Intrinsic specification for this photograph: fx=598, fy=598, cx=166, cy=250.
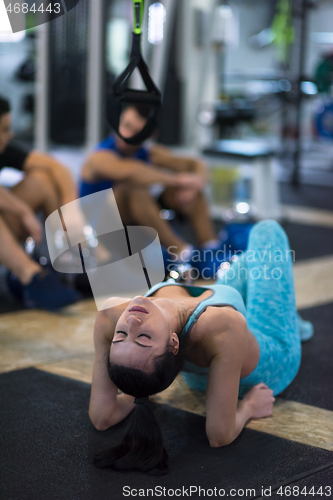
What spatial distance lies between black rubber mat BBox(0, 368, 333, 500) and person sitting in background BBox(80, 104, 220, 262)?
161cm

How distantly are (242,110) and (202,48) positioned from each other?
0.70 metres

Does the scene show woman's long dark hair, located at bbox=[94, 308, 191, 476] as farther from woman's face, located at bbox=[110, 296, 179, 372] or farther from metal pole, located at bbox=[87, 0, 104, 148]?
metal pole, located at bbox=[87, 0, 104, 148]

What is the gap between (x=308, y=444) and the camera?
Result: 1.54 metres

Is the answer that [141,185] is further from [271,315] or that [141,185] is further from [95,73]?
[95,73]

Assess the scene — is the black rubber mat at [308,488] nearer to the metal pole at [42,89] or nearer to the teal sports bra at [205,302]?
the teal sports bra at [205,302]

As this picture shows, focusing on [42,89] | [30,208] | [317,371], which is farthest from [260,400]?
[42,89]

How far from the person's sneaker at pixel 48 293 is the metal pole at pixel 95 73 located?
3.03m

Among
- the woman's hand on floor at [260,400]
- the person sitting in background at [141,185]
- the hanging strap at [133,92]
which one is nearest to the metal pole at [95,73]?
the person sitting in background at [141,185]

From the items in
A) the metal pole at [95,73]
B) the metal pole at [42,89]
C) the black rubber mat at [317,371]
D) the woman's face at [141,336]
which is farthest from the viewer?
the metal pole at [95,73]

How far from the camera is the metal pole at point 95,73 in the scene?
17.1 ft

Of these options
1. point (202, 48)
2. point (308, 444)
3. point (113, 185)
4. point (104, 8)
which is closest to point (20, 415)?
point (308, 444)

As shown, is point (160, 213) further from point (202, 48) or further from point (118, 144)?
point (202, 48)

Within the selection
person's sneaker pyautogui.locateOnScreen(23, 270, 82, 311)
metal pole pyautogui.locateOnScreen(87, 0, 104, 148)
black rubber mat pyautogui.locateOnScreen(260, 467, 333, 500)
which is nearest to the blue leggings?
black rubber mat pyautogui.locateOnScreen(260, 467, 333, 500)

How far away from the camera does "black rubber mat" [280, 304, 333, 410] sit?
1.84 metres
